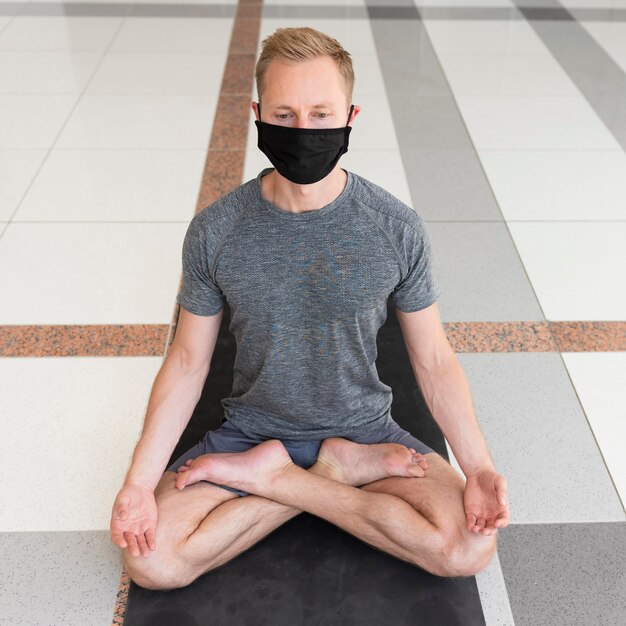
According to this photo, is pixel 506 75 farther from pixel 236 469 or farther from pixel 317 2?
pixel 236 469

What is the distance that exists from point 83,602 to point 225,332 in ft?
3.18

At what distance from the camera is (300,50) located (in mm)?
1437

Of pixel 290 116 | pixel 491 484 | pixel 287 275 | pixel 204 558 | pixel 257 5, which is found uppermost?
pixel 290 116

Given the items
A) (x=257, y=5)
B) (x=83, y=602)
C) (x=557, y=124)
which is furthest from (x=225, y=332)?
(x=257, y=5)

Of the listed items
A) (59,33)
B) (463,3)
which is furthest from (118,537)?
(463,3)

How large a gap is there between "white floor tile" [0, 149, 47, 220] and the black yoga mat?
6.31 feet

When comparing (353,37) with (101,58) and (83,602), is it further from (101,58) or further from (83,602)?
(83,602)

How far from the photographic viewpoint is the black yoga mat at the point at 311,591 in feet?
5.34

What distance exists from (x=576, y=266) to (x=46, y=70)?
308 cm

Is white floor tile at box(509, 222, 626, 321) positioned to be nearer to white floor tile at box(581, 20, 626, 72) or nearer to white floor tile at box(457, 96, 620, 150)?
white floor tile at box(457, 96, 620, 150)

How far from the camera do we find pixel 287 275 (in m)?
1.57

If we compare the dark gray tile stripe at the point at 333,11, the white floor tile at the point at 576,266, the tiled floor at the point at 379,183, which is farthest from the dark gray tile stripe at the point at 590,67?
the white floor tile at the point at 576,266

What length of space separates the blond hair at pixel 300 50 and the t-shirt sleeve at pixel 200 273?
0.96 feet

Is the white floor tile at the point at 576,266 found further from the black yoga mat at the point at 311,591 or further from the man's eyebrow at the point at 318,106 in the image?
the man's eyebrow at the point at 318,106
